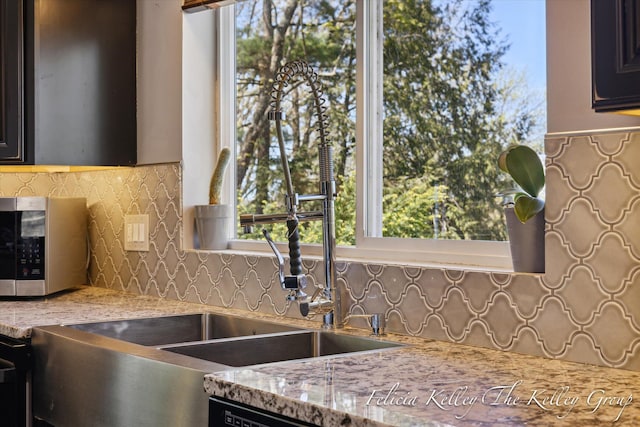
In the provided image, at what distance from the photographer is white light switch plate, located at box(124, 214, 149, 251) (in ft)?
9.64

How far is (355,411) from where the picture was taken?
1.24 m

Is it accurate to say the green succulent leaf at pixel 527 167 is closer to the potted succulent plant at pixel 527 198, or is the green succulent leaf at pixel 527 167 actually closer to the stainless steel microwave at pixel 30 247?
the potted succulent plant at pixel 527 198

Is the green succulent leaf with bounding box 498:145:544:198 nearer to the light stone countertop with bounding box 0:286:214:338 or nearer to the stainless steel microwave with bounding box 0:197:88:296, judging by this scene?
the light stone countertop with bounding box 0:286:214:338

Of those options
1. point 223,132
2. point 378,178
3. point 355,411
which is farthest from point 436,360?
point 223,132

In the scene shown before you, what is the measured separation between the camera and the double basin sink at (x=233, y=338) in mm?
1984

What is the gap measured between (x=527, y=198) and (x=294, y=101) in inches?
44.8

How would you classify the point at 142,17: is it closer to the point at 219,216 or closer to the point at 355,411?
the point at 219,216

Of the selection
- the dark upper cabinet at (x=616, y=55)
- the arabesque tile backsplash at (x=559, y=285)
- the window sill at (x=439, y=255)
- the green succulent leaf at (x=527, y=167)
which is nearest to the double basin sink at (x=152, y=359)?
the arabesque tile backsplash at (x=559, y=285)

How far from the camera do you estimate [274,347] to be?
204cm

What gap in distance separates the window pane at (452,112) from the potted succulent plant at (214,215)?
0.61 m

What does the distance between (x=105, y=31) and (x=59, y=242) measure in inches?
30.0

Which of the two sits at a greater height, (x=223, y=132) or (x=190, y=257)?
(x=223, y=132)

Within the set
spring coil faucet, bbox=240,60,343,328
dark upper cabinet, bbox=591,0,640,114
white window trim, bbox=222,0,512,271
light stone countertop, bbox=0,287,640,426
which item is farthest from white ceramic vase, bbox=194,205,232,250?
dark upper cabinet, bbox=591,0,640,114

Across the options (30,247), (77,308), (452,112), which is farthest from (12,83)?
(452,112)
